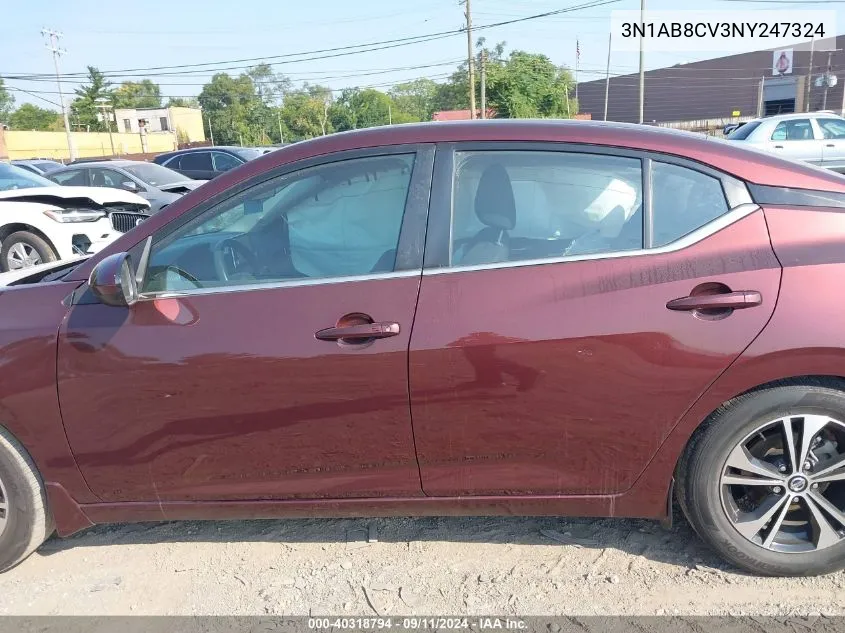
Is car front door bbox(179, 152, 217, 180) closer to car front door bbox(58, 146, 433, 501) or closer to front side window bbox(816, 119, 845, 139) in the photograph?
car front door bbox(58, 146, 433, 501)

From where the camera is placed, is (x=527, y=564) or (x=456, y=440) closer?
(x=456, y=440)

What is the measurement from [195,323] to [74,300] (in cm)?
52

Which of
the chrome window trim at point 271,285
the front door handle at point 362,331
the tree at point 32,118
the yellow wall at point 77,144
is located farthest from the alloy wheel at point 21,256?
the tree at point 32,118

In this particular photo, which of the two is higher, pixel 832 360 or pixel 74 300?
pixel 74 300

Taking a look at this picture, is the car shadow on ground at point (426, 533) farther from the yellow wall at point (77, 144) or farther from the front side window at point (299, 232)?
the yellow wall at point (77, 144)

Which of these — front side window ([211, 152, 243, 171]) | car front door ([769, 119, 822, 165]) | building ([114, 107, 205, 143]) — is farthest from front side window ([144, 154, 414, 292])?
building ([114, 107, 205, 143])

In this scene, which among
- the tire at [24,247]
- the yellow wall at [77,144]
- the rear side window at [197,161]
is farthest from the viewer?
the yellow wall at [77,144]

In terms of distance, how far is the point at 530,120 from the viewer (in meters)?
2.58

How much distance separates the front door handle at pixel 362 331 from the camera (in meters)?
2.25

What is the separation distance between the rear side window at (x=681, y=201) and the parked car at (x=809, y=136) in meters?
14.0

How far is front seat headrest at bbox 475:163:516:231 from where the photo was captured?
7.83ft

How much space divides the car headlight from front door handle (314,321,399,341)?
6.15 m

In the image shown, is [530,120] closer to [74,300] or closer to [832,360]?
[832,360]

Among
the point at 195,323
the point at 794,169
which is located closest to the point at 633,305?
the point at 794,169
